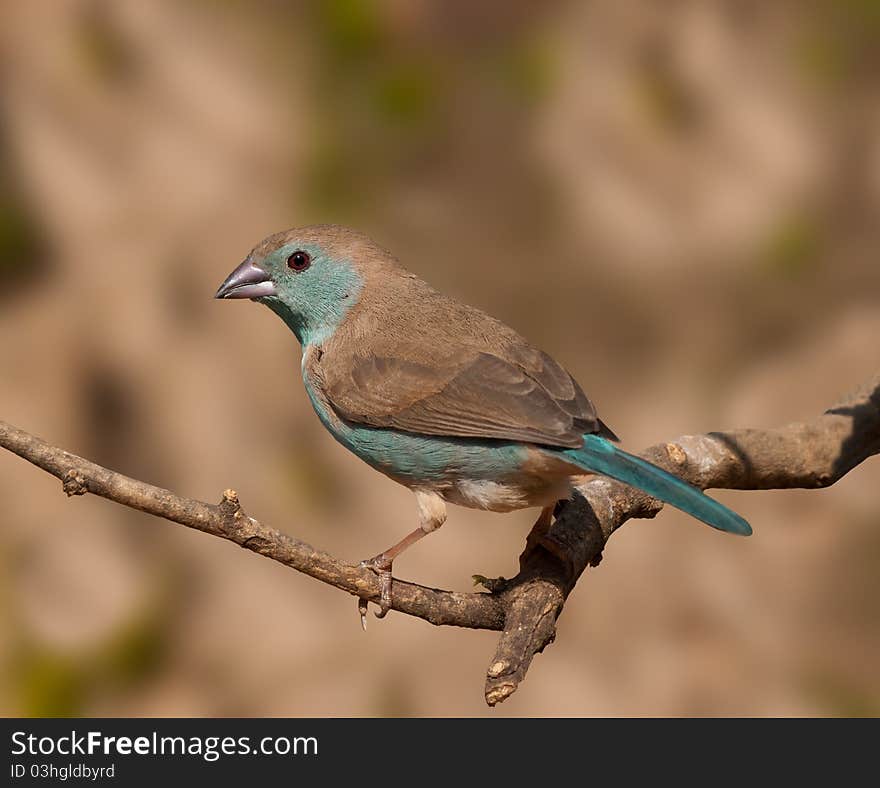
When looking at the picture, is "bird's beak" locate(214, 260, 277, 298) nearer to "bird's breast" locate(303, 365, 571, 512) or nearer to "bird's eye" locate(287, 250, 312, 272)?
"bird's eye" locate(287, 250, 312, 272)

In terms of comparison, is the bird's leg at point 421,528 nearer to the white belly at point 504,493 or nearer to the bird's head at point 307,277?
the white belly at point 504,493

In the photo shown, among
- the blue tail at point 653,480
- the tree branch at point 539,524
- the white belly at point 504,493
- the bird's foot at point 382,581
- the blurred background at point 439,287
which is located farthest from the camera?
the blurred background at point 439,287

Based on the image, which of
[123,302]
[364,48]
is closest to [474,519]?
[123,302]

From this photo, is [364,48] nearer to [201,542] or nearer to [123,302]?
[123,302]

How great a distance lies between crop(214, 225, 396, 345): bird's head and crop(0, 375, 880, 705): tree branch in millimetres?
934

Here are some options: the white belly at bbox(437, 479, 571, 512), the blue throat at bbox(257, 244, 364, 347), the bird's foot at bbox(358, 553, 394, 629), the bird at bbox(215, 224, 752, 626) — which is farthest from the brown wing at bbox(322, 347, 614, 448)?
the bird's foot at bbox(358, 553, 394, 629)

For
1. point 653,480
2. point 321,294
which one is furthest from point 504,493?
point 321,294

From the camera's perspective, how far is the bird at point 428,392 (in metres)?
3.18

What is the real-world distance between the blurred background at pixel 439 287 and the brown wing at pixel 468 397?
2.57 meters

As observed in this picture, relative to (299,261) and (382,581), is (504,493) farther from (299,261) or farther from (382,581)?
(299,261)

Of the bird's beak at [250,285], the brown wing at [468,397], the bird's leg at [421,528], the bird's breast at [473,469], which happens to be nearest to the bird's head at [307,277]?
the bird's beak at [250,285]

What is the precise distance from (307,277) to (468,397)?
795mm

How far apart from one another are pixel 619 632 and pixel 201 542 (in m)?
2.11

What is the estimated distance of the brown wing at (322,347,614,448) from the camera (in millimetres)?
3221
